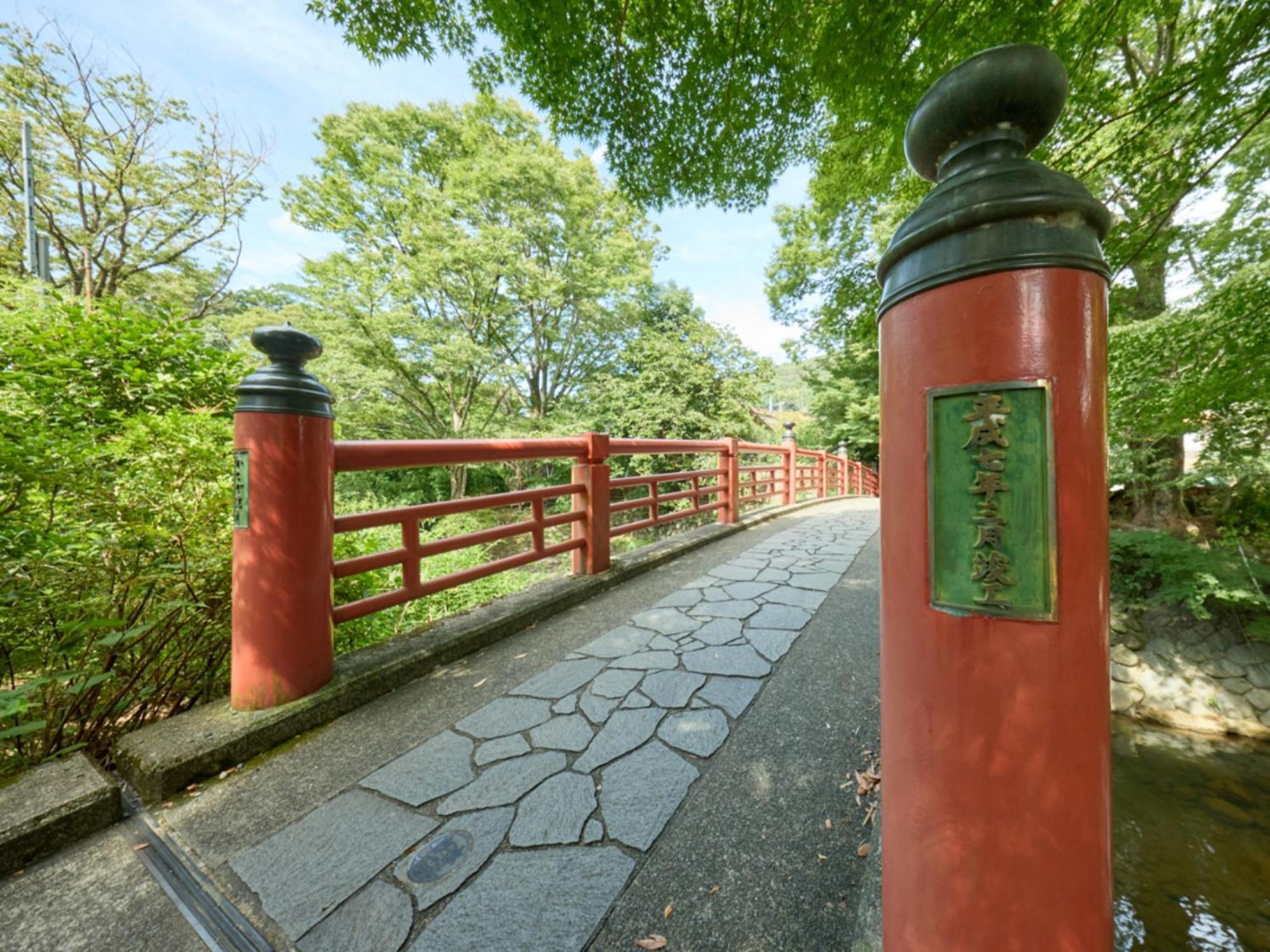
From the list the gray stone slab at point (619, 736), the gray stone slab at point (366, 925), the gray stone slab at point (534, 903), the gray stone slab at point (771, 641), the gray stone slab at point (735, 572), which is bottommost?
the gray stone slab at point (366, 925)

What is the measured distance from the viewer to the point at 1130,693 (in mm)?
4602

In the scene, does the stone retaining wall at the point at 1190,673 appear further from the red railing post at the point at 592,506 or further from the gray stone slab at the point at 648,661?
the red railing post at the point at 592,506

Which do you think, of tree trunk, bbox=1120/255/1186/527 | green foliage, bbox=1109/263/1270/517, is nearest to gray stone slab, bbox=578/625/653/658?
green foliage, bbox=1109/263/1270/517

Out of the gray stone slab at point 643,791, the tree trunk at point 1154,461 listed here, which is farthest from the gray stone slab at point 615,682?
the tree trunk at point 1154,461

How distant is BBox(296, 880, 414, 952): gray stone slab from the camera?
1.11m

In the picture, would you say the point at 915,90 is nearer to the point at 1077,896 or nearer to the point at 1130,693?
the point at 1077,896

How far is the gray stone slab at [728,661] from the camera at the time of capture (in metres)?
2.40

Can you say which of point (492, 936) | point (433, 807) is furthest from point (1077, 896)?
point (433, 807)

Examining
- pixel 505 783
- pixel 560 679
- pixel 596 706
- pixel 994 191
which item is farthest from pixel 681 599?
pixel 994 191

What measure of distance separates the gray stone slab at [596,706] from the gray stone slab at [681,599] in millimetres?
1258

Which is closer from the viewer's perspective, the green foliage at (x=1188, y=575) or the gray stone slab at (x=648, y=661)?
the gray stone slab at (x=648, y=661)

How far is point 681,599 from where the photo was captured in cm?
354

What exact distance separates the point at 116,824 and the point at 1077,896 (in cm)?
253

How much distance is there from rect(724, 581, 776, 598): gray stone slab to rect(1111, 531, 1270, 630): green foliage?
3956 millimetres
